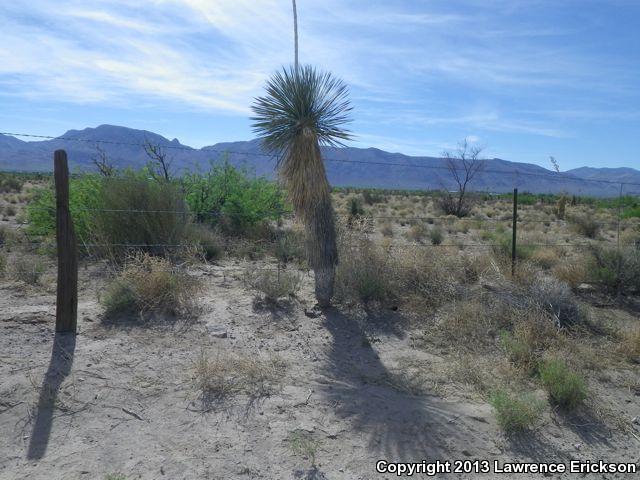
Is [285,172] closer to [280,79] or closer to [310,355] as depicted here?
[280,79]

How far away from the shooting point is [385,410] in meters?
5.90

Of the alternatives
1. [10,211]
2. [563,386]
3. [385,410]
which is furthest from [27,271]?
[10,211]

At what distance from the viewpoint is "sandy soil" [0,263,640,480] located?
4.89 m

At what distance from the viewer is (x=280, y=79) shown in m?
8.60

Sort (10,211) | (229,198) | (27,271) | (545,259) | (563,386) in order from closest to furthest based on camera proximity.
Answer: (563,386)
(27,271)
(545,259)
(229,198)
(10,211)

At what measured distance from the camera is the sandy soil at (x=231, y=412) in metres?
4.89

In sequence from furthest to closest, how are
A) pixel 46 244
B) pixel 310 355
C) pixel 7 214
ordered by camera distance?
pixel 7 214
pixel 46 244
pixel 310 355

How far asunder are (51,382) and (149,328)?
181 centimetres

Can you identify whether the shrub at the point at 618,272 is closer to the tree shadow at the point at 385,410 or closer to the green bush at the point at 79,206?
the tree shadow at the point at 385,410

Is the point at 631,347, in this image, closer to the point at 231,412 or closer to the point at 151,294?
the point at 231,412

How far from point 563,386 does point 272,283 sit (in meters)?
4.55

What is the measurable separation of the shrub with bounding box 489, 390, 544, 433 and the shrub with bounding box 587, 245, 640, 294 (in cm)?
626

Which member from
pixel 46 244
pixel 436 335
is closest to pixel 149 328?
pixel 436 335

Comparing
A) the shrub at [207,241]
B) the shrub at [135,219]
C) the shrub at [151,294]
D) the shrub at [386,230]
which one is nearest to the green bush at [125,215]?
the shrub at [135,219]
